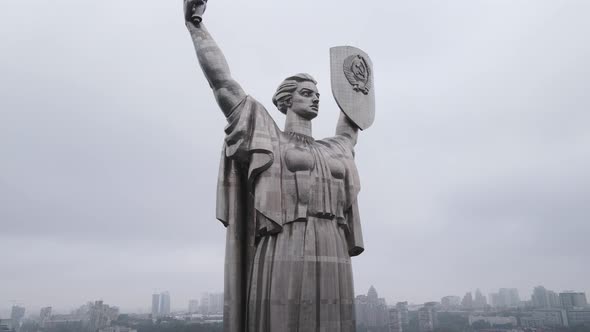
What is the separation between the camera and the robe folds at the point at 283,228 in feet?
18.7

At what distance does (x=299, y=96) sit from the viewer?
700 centimetres

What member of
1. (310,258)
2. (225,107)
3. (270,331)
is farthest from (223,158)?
(270,331)

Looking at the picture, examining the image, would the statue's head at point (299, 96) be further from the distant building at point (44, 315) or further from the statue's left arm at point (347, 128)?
the distant building at point (44, 315)

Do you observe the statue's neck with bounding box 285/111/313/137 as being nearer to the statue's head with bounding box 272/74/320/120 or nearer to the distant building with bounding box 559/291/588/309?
the statue's head with bounding box 272/74/320/120

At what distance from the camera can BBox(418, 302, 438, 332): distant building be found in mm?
29706

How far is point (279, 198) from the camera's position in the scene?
6039 millimetres

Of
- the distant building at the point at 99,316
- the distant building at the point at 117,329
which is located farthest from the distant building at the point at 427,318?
the distant building at the point at 99,316

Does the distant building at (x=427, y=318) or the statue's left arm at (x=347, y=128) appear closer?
the statue's left arm at (x=347, y=128)

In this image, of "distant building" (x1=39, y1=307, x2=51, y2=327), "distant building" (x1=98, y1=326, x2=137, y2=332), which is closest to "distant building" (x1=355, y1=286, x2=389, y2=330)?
"distant building" (x1=98, y1=326, x2=137, y2=332)

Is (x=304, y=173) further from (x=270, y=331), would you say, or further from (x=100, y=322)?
(x=100, y=322)

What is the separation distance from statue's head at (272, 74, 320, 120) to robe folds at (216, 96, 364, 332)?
48 centimetres

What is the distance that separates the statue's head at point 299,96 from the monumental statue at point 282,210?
0.05 ft

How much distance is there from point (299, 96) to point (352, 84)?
4.70 feet

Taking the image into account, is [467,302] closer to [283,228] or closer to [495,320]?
[495,320]
